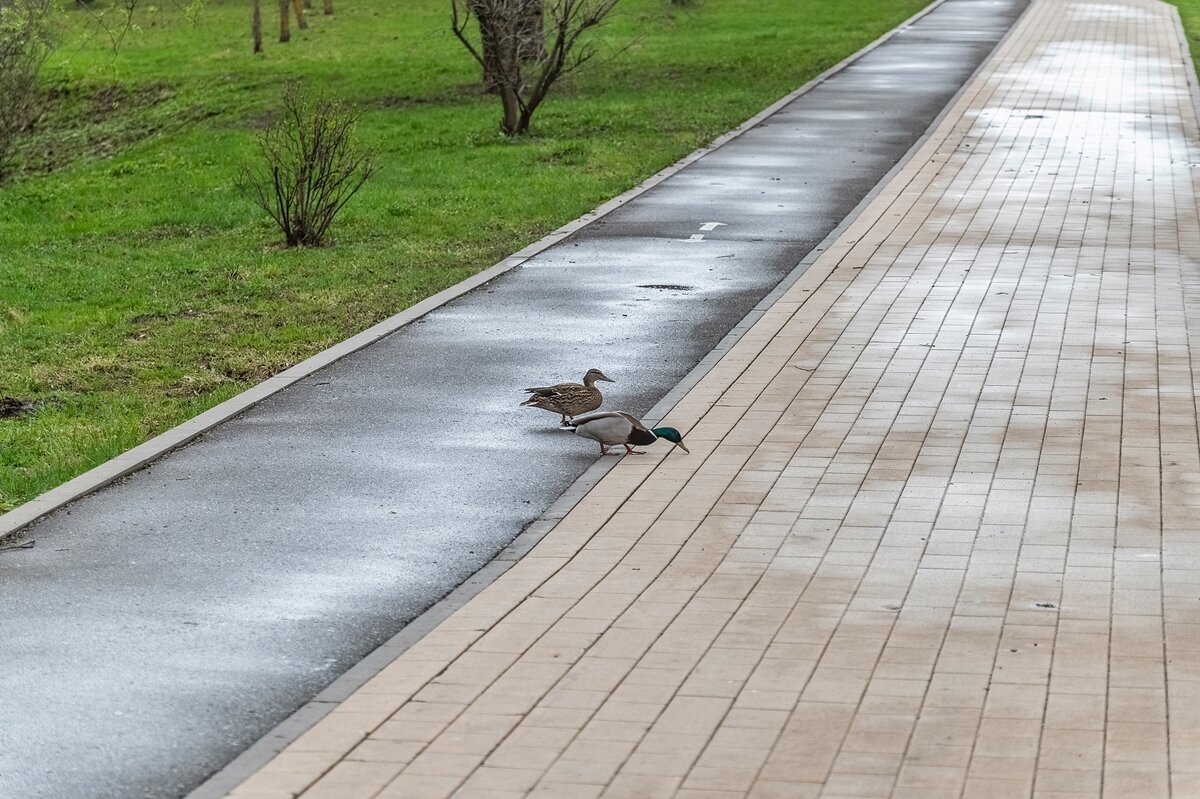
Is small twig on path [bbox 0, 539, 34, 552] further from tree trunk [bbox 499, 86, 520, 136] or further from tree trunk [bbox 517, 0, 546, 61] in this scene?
tree trunk [bbox 499, 86, 520, 136]

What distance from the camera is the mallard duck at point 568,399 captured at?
33.6 ft

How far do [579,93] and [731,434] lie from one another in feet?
69.0

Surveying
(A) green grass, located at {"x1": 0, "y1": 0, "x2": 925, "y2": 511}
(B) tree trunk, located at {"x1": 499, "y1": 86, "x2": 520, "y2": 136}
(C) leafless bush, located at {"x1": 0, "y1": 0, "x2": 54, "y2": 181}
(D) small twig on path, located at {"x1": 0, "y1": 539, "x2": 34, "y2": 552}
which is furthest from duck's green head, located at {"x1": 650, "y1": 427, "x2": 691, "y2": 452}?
(C) leafless bush, located at {"x1": 0, "y1": 0, "x2": 54, "y2": 181}

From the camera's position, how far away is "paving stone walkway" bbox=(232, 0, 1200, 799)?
5.87 meters

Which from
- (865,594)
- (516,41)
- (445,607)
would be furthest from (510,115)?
(865,594)

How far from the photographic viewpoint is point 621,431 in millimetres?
9680

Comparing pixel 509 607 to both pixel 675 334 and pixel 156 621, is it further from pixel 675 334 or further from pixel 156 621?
pixel 675 334

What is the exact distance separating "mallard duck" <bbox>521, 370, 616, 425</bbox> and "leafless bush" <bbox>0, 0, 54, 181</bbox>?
49.3 ft

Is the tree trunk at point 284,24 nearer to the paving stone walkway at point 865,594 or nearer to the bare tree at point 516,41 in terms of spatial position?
the bare tree at point 516,41

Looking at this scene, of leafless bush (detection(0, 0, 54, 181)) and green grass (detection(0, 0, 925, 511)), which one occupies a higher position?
leafless bush (detection(0, 0, 54, 181))

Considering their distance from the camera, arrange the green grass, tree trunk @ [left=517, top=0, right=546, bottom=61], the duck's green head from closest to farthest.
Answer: the duck's green head → the green grass → tree trunk @ [left=517, top=0, right=546, bottom=61]

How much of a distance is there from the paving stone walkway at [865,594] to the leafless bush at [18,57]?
13426 mm

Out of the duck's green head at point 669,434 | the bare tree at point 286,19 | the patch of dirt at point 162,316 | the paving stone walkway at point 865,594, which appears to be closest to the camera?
the paving stone walkway at point 865,594

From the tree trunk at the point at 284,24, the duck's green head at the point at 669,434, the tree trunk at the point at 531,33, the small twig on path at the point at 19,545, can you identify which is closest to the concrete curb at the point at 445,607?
the duck's green head at the point at 669,434
